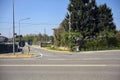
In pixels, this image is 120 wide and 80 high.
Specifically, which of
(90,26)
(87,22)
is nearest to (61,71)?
(87,22)

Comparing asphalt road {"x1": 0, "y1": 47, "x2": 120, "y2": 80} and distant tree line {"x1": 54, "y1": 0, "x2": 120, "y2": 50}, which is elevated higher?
distant tree line {"x1": 54, "y1": 0, "x2": 120, "y2": 50}

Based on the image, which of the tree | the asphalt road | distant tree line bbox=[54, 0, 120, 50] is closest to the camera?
the asphalt road

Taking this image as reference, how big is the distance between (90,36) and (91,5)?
671cm

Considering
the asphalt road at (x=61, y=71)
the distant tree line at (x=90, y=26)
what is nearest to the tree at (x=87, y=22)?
the distant tree line at (x=90, y=26)

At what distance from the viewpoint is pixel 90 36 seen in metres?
63.9

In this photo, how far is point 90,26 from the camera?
63.0 meters

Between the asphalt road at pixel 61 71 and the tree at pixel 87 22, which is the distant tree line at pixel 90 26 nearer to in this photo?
the tree at pixel 87 22

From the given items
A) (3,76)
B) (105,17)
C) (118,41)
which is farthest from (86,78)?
(105,17)

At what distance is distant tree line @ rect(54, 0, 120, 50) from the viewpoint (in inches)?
2269

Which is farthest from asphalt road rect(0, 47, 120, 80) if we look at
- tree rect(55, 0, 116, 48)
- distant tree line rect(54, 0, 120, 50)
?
tree rect(55, 0, 116, 48)

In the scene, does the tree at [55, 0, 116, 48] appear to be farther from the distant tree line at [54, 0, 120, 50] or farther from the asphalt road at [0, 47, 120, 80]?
the asphalt road at [0, 47, 120, 80]

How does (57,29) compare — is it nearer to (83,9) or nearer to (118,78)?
(83,9)

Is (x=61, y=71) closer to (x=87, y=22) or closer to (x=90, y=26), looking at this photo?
(x=87, y=22)

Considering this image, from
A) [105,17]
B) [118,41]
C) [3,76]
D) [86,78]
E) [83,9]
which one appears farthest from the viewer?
[105,17]
